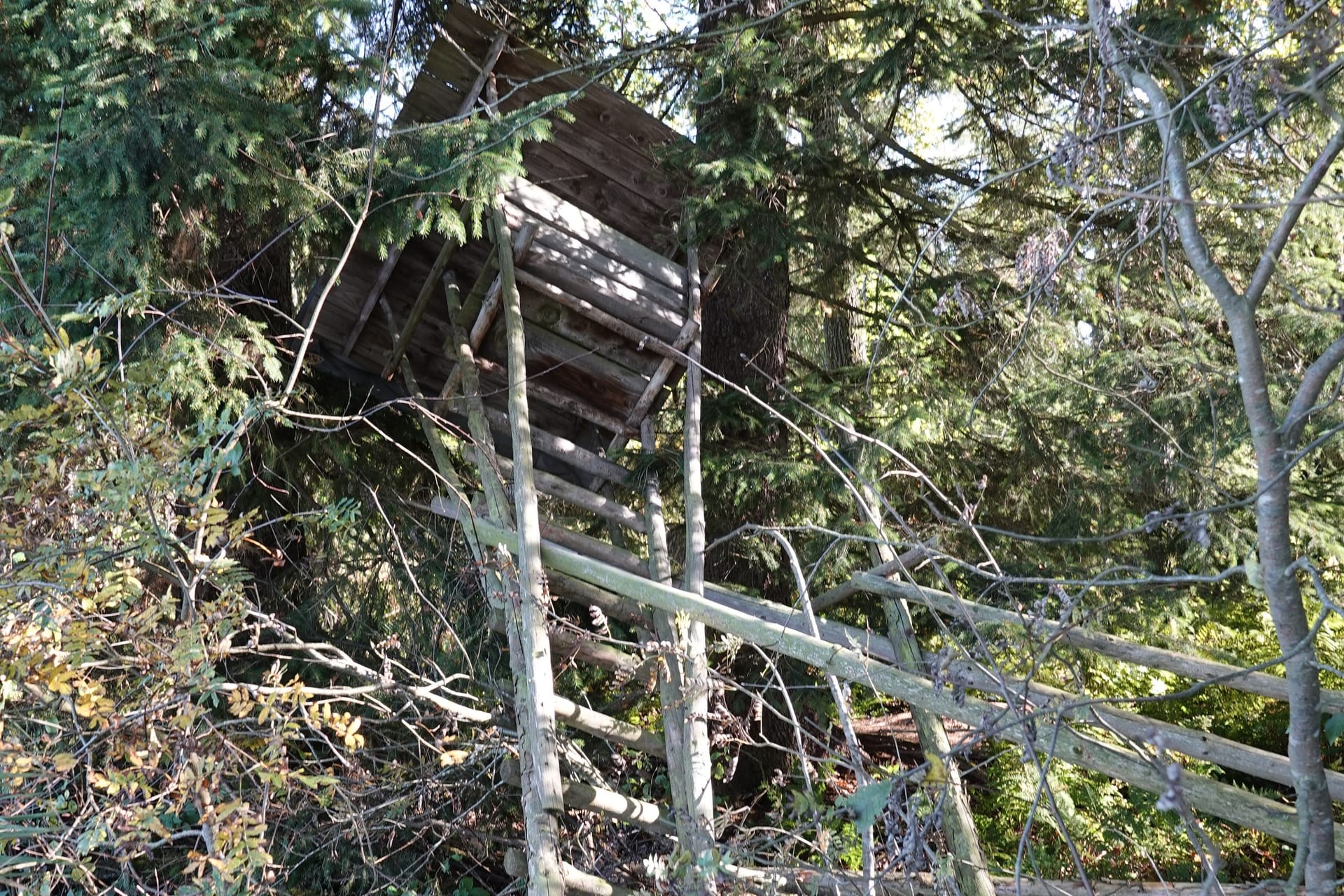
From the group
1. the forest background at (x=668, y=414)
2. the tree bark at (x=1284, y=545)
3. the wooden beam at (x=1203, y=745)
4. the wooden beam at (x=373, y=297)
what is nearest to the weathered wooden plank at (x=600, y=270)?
the forest background at (x=668, y=414)

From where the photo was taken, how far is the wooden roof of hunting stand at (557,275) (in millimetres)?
5953

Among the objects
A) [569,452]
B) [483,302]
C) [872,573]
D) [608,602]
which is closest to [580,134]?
[483,302]

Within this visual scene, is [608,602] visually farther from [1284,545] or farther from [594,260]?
[1284,545]

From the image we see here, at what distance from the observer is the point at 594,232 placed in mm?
6012

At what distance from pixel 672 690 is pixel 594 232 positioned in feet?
8.32

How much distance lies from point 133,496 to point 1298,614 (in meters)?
3.56

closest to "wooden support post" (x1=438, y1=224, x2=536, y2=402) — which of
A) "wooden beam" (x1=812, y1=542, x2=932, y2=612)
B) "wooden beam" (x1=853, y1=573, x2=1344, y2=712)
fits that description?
"wooden beam" (x1=812, y1=542, x2=932, y2=612)

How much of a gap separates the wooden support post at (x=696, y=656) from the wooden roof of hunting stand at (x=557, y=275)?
0.12 meters

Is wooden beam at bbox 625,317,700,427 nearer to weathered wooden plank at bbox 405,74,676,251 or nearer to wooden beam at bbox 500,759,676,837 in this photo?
weathered wooden plank at bbox 405,74,676,251

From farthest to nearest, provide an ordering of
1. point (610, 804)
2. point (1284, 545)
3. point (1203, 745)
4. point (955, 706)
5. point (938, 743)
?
point (938, 743)
point (610, 804)
point (1203, 745)
point (955, 706)
point (1284, 545)

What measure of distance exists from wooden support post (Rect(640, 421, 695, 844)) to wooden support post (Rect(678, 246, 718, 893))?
0.12 ft

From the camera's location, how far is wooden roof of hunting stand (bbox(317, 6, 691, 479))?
5.95 metres

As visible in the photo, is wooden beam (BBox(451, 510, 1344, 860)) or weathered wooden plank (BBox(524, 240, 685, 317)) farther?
weathered wooden plank (BBox(524, 240, 685, 317))

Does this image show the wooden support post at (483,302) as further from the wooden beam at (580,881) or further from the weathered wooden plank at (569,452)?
the wooden beam at (580,881)
